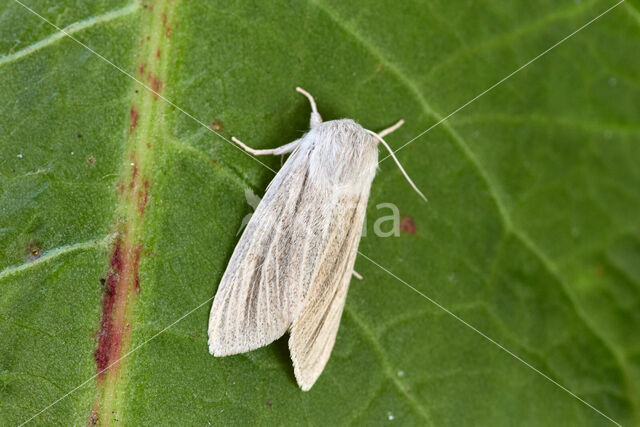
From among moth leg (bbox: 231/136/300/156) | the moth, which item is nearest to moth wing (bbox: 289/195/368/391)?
the moth

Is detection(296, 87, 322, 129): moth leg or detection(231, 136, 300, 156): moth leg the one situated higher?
detection(296, 87, 322, 129): moth leg

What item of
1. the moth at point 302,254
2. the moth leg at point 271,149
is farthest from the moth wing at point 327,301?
the moth leg at point 271,149

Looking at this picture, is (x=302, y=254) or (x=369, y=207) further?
(x=369, y=207)

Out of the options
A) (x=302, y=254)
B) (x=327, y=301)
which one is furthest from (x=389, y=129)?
(x=327, y=301)

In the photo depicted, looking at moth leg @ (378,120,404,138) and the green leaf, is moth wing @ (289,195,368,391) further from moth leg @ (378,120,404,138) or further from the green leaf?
moth leg @ (378,120,404,138)

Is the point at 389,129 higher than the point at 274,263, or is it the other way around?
the point at 389,129

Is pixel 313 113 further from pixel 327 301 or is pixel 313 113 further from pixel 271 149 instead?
pixel 327 301

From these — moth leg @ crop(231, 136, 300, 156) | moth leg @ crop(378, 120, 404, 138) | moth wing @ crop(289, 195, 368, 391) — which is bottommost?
moth wing @ crop(289, 195, 368, 391)
